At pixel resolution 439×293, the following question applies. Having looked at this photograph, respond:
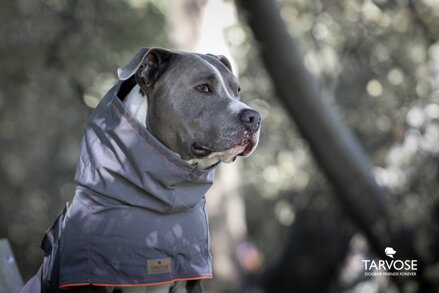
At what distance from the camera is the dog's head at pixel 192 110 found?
11.8 ft

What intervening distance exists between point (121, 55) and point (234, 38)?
6.41 ft

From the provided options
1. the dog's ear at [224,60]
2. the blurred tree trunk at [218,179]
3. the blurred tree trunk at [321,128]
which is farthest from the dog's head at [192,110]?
the blurred tree trunk at [218,179]

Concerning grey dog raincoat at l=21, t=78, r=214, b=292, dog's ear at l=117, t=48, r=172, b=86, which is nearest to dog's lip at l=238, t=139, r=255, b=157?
grey dog raincoat at l=21, t=78, r=214, b=292

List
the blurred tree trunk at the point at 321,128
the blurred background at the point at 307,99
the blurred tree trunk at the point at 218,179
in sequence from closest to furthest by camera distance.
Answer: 1. the blurred tree trunk at the point at 321,128
2. the blurred background at the point at 307,99
3. the blurred tree trunk at the point at 218,179

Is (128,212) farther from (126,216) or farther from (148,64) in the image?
(148,64)

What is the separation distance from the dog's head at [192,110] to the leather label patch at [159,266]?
2.11 feet

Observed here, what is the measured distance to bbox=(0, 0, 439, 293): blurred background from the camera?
7.71 m

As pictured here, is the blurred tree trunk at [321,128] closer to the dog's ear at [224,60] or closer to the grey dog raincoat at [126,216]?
the dog's ear at [224,60]

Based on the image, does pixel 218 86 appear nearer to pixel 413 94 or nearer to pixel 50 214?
pixel 413 94

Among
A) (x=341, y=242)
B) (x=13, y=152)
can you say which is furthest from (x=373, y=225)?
(x=13, y=152)

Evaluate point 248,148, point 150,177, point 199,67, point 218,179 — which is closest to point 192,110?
point 199,67

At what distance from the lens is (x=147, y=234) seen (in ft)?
10.8

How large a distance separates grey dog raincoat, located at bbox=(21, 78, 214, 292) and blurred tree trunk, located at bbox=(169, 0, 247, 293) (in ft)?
18.8

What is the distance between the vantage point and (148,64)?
12.2 feet
